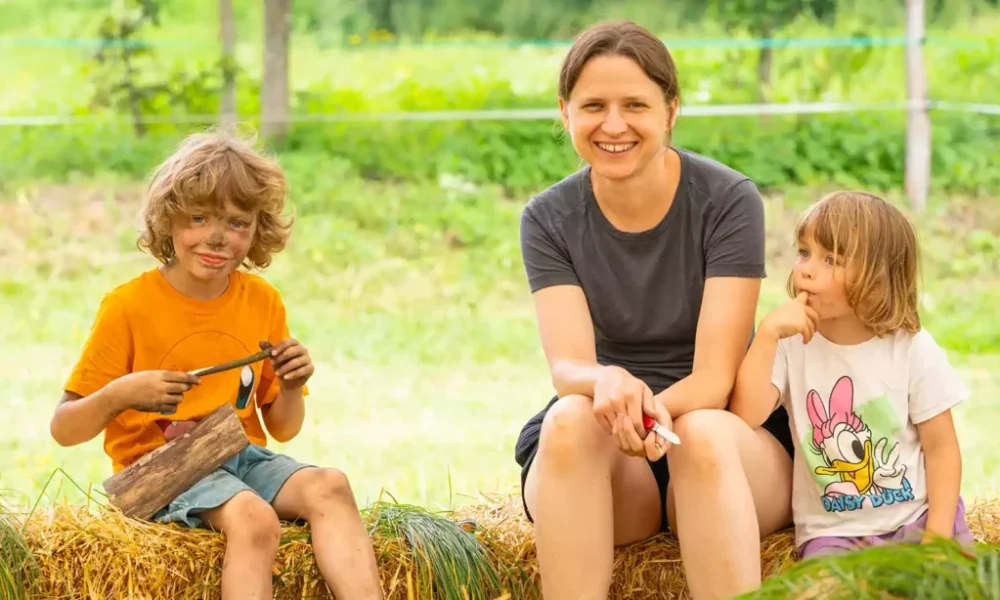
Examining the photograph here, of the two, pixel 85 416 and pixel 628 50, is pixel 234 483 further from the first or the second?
pixel 628 50

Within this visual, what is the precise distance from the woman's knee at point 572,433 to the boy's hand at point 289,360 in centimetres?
55

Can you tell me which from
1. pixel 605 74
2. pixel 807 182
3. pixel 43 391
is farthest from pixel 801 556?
pixel 807 182

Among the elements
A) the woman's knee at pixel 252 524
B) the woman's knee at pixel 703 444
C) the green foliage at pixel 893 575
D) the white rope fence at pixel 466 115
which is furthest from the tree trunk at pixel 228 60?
the green foliage at pixel 893 575

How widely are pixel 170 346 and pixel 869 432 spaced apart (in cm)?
138

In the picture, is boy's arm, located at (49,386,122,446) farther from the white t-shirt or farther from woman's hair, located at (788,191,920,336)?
woman's hair, located at (788,191,920,336)

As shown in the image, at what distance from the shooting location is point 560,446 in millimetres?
2424

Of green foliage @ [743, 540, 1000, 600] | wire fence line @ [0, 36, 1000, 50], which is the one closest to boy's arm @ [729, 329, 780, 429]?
green foliage @ [743, 540, 1000, 600]

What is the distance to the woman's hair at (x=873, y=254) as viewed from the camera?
2.56 metres

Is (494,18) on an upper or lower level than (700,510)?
upper

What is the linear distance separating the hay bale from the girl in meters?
0.18

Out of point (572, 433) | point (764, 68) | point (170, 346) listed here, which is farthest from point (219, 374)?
point (764, 68)

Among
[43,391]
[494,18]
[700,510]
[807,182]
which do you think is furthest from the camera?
[494,18]

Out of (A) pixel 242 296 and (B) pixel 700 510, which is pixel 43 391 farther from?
(B) pixel 700 510

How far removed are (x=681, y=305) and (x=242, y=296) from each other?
3.01ft
